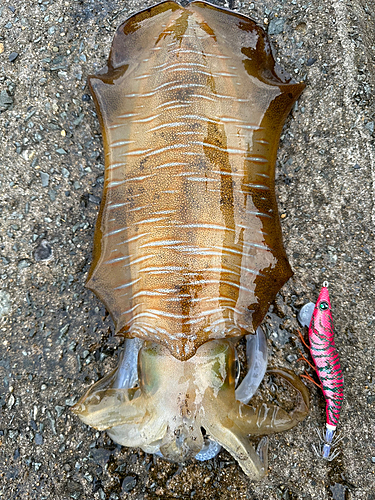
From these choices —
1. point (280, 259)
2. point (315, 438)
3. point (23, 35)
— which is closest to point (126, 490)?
Result: point (315, 438)

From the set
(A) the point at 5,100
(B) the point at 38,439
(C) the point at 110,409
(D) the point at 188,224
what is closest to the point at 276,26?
(D) the point at 188,224

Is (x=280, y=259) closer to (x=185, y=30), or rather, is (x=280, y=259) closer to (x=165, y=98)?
(x=165, y=98)

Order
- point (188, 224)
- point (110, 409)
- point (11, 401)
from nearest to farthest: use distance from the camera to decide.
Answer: point (188, 224) → point (110, 409) → point (11, 401)

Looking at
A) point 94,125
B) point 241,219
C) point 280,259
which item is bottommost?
point 280,259

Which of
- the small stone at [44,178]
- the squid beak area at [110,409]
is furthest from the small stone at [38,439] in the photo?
the small stone at [44,178]

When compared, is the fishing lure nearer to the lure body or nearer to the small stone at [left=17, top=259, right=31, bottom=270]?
the lure body

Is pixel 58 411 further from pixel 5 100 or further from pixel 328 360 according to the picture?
pixel 5 100

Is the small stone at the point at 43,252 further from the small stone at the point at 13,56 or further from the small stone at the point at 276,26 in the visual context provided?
the small stone at the point at 276,26
